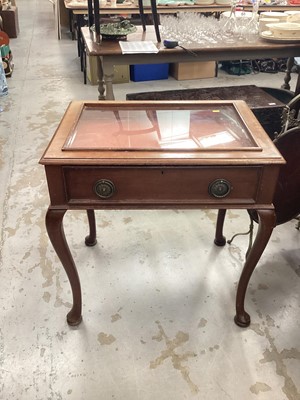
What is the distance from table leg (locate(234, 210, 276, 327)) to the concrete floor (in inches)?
1.9

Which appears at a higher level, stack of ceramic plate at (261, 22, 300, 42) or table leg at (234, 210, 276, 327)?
stack of ceramic plate at (261, 22, 300, 42)

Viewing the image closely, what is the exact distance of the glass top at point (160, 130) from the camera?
3.79 feet

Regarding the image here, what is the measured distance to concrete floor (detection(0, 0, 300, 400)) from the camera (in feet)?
4.24

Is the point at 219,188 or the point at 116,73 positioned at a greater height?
the point at 219,188

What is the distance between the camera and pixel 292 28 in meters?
2.29

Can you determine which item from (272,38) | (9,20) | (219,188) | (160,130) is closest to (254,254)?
(219,188)

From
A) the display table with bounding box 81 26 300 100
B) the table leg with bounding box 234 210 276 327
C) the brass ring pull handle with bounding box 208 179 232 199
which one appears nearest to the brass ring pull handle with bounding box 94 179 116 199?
the brass ring pull handle with bounding box 208 179 232 199

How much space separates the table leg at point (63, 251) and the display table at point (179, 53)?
117cm

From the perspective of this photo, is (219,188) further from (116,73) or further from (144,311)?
(116,73)

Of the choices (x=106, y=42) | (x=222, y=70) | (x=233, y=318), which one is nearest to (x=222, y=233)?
(x=233, y=318)

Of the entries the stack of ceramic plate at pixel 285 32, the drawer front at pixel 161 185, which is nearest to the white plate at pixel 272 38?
the stack of ceramic plate at pixel 285 32

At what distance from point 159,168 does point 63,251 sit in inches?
17.9

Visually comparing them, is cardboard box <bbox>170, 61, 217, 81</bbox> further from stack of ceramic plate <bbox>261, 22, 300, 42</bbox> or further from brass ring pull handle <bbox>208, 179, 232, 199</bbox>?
brass ring pull handle <bbox>208, 179, 232, 199</bbox>

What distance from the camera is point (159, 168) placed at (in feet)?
3.61
